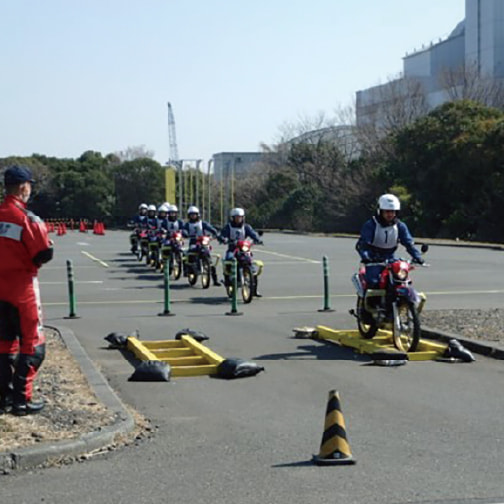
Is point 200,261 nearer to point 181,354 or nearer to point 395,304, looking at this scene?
point 181,354

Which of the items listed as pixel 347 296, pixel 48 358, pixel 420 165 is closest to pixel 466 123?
pixel 420 165

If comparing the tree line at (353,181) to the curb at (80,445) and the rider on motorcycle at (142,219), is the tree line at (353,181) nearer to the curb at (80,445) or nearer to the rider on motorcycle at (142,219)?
the rider on motorcycle at (142,219)

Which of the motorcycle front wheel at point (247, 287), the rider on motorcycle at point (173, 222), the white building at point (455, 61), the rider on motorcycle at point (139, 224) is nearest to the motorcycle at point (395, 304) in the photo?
the motorcycle front wheel at point (247, 287)

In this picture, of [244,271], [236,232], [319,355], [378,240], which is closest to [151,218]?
[236,232]

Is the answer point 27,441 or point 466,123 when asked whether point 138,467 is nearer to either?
point 27,441

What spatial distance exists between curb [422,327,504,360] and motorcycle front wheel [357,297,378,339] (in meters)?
0.96

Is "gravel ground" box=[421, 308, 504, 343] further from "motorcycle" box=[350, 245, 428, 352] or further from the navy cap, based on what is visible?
the navy cap

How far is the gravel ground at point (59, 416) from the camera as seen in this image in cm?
780

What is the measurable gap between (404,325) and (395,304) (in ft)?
0.95

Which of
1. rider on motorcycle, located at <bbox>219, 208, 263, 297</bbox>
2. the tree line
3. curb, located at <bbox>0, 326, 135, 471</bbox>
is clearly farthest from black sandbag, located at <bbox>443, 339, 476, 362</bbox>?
the tree line

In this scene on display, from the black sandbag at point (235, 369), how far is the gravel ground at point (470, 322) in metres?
3.72

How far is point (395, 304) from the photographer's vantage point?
1311 cm

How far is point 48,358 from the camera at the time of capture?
1232 centimetres

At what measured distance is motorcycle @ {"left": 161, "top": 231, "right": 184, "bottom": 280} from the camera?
94.1ft
